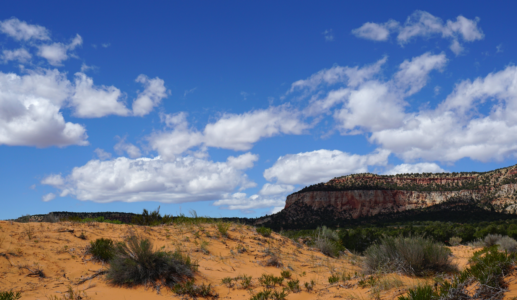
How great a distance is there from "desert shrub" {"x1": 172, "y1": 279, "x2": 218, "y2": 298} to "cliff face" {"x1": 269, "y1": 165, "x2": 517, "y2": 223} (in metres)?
61.5

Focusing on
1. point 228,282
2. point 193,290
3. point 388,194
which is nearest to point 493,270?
point 228,282

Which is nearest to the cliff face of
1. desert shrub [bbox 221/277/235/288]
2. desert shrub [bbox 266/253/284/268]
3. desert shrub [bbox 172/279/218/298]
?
desert shrub [bbox 266/253/284/268]

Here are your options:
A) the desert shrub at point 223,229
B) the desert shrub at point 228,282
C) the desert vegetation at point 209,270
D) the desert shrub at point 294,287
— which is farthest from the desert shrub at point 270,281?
the desert shrub at point 223,229

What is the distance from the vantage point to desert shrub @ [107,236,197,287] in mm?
8625

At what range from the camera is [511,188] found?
5647 centimetres

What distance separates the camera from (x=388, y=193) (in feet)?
271

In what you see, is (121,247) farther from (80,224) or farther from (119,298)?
(80,224)

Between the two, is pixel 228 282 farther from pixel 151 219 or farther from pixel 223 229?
pixel 151 219

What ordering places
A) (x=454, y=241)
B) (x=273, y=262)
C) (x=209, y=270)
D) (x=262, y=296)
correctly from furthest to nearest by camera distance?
(x=454, y=241) < (x=273, y=262) < (x=209, y=270) < (x=262, y=296)

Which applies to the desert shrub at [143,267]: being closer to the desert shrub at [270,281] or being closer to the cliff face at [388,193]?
the desert shrub at [270,281]

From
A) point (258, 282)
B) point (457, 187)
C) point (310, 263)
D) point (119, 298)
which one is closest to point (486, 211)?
A: point (457, 187)

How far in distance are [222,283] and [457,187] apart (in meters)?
75.1

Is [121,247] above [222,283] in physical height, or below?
above

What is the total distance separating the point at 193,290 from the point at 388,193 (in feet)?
272
